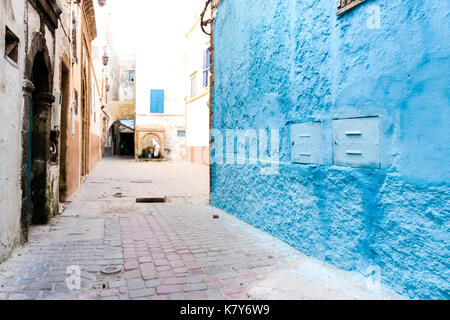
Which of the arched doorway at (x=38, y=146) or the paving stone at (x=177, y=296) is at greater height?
the arched doorway at (x=38, y=146)

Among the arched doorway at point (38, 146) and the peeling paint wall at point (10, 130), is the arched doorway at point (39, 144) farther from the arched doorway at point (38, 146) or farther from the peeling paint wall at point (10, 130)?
the peeling paint wall at point (10, 130)

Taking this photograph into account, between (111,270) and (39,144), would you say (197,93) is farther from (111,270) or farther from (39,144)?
(111,270)

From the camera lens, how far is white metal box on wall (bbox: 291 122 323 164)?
11.4 feet

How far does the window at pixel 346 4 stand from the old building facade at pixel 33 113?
3316mm

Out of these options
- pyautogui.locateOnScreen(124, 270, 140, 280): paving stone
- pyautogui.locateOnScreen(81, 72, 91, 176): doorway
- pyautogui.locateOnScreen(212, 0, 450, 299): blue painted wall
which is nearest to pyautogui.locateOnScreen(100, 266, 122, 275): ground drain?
pyautogui.locateOnScreen(124, 270, 140, 280): paving stone

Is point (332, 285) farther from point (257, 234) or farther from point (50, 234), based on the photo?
point (50, 234)

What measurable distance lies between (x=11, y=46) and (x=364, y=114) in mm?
3666

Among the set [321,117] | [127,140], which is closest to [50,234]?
[321,117]

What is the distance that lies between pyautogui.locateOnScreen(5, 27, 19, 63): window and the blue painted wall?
10.2 ft

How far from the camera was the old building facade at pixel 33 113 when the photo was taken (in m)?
3.18

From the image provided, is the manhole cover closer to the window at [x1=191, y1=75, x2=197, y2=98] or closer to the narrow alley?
the narrow alley

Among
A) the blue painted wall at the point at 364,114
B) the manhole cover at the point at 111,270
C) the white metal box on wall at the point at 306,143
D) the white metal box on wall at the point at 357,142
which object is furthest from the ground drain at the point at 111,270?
the white metal box on wall at the point at 357,142

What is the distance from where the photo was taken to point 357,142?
2.97m

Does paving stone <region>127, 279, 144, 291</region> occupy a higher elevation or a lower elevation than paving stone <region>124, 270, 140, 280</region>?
lower
